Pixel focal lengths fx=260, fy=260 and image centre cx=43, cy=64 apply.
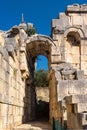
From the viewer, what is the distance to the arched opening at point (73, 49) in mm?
16500

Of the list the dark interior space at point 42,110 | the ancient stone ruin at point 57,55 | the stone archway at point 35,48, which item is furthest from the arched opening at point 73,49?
the dark interior space at point 42,110

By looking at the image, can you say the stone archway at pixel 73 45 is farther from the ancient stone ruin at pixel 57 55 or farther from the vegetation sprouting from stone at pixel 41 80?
the vegetation sprouting from stone at pixel 41 80

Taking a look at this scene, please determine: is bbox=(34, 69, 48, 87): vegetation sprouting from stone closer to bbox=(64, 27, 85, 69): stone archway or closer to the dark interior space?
the dark interior space

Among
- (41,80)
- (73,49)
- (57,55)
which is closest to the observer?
(57,55)

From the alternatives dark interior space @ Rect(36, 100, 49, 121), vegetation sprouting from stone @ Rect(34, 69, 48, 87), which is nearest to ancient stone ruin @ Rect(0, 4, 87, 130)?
dark interior space @ Rect(36, 100, 49, 121)

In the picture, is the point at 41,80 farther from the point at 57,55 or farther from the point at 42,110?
the point at 57,55

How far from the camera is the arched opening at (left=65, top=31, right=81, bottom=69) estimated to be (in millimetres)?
16500

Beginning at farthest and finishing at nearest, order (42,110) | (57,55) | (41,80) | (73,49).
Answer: (41,80)
(42,110)
(73,49)
(57,55)

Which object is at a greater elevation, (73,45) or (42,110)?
(73,45)

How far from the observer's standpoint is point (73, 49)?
16.9m

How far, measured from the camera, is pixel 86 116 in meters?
5.50

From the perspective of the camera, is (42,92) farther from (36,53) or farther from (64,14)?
(64,14)

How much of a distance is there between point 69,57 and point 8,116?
7308 millimetres

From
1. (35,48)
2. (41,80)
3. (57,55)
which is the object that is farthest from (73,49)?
(41,80)
